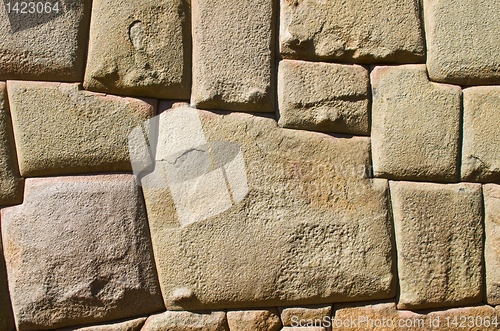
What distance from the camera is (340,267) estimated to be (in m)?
1.24

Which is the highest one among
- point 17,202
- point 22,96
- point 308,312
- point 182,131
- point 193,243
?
point 22,96

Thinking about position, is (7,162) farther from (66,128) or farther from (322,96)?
(322,96)

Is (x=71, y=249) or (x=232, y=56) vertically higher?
(x=232, y=56)

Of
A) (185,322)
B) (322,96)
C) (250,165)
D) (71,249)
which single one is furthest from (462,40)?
(71,249)

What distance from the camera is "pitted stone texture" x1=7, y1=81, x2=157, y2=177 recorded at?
3.76ft

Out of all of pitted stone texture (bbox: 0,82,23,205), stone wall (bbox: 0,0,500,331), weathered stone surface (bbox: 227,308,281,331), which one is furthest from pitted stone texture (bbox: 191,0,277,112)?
weathered stone surface (bbox: 227,308,281,331)

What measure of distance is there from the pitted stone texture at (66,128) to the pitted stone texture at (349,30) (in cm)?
66

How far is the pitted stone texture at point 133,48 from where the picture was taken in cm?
117

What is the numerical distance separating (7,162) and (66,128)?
0.23 m

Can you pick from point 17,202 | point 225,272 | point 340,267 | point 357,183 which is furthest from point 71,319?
point 357,183

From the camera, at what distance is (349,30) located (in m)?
1.26

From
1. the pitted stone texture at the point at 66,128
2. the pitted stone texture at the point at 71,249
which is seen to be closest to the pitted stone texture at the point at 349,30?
the pitted stone texture at the point at 66,128

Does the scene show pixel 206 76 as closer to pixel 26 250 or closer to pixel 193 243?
pixel 193 243

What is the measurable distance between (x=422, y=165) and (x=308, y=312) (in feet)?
2.26
